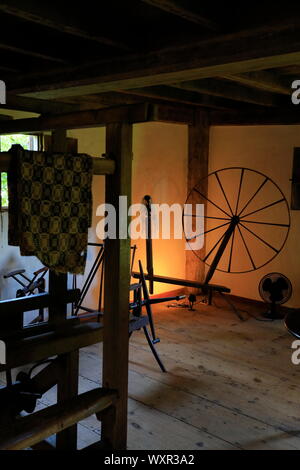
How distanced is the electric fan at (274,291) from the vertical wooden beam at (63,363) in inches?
125

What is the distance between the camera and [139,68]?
8.17 ft

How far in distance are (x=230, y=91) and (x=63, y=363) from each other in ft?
9.39

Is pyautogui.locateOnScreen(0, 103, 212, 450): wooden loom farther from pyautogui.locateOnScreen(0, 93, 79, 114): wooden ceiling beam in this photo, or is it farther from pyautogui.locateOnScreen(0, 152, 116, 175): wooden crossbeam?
pyautogui.locateOnScreen(0, 93, 79, 114): wooden ceiling beam

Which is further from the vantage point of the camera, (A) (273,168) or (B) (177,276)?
(B) (177,276)

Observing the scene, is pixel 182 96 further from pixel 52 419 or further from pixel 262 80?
pixel 52 419

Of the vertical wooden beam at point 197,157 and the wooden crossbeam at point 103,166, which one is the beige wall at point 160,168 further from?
the wooden crossbeam at point 103,166

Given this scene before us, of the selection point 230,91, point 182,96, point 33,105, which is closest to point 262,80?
point 230,91

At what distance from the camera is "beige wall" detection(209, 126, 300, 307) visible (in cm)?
534

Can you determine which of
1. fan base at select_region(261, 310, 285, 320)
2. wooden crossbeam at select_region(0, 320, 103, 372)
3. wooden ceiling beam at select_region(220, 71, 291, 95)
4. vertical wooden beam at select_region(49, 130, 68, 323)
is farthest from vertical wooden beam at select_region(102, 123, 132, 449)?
fan base at select_region(261, 310, 285, 320)

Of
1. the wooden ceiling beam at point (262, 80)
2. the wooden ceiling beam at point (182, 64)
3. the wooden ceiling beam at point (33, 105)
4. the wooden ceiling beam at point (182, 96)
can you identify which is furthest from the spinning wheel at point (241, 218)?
the wooden ceiling beam at point (182, 64)

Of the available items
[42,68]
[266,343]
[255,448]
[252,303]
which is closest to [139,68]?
[42,68]

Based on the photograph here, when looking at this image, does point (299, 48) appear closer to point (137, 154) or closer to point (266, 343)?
point (266, 343)

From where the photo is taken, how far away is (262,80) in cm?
361

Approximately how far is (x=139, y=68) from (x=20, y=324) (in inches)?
58.4
